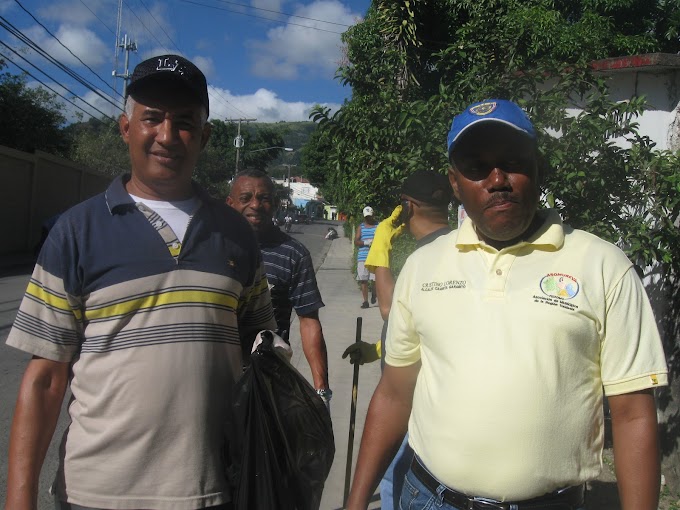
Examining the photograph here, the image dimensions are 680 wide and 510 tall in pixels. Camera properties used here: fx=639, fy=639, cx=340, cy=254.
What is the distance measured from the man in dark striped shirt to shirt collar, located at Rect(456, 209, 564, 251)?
61.1 inches

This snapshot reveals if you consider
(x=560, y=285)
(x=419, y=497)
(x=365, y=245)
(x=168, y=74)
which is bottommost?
(x=419, y=497)

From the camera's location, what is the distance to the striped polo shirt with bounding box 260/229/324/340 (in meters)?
3.47

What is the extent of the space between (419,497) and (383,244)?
2.50m

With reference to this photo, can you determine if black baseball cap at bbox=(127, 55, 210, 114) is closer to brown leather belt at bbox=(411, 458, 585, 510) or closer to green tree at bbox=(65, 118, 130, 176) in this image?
brown leather belt at bbox=(411, 458, 585, 510)

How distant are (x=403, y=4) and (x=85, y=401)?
657 cm

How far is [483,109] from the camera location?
189cm

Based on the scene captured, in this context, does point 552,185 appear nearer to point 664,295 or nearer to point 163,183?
point 664,295

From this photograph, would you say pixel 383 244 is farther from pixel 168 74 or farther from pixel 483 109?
pixel 168 74

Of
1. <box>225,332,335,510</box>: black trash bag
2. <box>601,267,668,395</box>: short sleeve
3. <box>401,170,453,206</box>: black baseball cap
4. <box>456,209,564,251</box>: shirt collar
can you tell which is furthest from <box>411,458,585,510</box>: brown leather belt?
<box>401,170,453,206</box>: black baseball cap

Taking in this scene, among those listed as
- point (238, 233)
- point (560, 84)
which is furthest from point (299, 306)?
point (560, 84)

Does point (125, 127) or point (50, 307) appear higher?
point (125, 127)

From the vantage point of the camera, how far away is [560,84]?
408cm

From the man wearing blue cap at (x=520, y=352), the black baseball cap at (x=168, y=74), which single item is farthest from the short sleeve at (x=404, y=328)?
the black baseball cap at (x=168, y=74)

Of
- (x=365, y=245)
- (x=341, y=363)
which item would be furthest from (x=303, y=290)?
(x=365, y=245)
